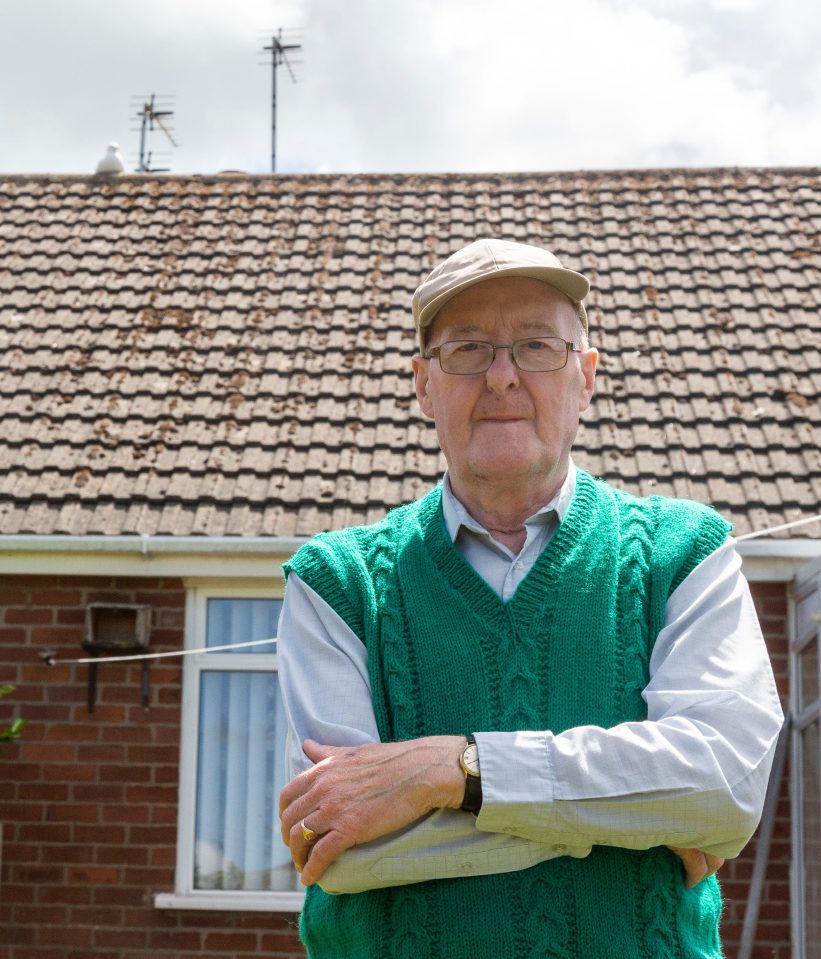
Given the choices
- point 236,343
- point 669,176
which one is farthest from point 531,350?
point 669,176

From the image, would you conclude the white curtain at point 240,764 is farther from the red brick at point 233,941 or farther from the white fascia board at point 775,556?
the white fascia board at point 775,556

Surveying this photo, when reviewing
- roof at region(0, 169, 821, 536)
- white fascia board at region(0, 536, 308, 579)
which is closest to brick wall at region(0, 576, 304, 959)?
white fascia board at region(0, 536, 308, 579)

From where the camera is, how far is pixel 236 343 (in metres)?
8.40

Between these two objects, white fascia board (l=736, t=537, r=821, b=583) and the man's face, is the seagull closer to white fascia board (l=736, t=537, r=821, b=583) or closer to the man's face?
white fascia board (l=736, t=537, r=821, b=583)

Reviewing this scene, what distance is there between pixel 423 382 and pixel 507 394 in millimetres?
244

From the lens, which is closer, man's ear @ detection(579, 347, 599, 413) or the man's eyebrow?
the man's eyebrow

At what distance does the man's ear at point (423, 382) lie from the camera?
7.77ft

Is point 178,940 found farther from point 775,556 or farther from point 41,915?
point 775,556

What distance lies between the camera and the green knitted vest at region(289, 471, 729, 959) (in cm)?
195

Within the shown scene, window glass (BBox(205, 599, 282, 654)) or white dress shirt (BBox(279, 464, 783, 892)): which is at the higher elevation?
window glass (BBox(205, 599, 282, 654))

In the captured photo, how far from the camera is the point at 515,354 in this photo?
2219mm

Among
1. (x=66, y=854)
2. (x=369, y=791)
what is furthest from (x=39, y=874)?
(x=369, y=791)

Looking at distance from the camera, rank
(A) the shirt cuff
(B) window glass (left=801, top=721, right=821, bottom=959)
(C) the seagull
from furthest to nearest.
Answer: (C) the seagull → (B) window glass (left=801, top=721, right=821, bottom=959) → (A) the shirt cuff

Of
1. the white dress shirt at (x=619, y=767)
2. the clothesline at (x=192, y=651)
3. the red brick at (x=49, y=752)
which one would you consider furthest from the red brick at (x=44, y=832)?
the white dress shirt at (x=619, y=767)
